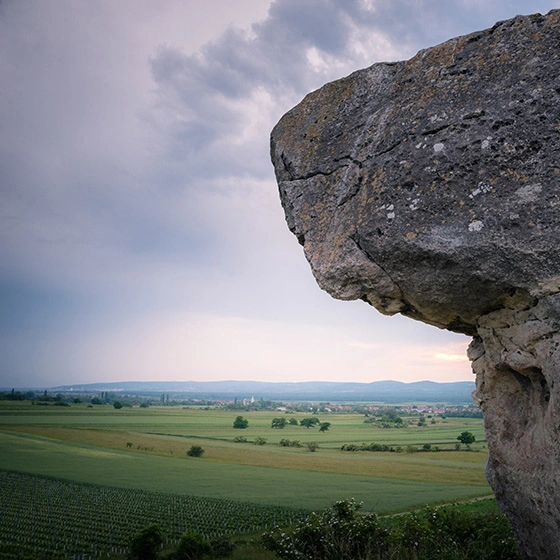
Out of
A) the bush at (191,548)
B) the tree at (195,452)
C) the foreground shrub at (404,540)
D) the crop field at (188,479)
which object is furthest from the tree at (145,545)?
the tree at (195,452)

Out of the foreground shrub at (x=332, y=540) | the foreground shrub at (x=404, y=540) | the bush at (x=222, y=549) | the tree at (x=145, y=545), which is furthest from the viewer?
the tree at (x=145, y=545)

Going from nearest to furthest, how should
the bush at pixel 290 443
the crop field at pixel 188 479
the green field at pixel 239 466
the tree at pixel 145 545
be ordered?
the tree at pixel 145 545
the crop field at pixel 188 479
the green field at pixel 239 466
the bush at pixel 290 443

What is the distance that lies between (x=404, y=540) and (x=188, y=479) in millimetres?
40719

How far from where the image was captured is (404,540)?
10438mm

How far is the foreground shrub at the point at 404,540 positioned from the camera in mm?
9469

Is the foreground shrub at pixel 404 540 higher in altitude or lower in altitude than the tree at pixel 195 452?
higher

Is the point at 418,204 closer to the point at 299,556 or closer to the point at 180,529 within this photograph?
the point at 299,556

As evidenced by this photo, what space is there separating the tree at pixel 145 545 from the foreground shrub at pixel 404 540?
10.9 metres

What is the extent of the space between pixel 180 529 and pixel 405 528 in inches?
805

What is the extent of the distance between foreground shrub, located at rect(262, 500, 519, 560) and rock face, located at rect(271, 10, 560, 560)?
2558mm

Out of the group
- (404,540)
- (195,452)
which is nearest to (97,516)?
(404,540)

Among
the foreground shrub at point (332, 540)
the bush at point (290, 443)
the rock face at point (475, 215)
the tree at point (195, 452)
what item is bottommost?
the bush at point (290, 443)

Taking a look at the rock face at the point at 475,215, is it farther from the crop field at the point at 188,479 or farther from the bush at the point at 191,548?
the crop field at the point at 188,479

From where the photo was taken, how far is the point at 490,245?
607cm
